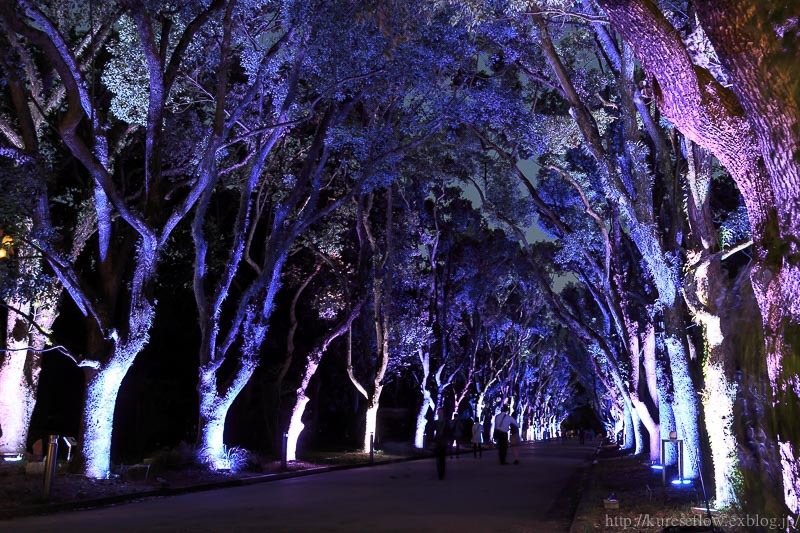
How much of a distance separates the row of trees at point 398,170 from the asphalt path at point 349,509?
8.75ft

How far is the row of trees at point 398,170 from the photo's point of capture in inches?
258

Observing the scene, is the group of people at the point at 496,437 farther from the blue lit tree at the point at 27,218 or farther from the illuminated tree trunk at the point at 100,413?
the blue lit tree at the point at 27,218

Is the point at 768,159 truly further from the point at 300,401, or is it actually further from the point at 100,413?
the point at 300,401

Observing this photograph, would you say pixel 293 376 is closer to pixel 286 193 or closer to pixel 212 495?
pixel 286 193

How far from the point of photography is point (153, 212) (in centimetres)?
1480

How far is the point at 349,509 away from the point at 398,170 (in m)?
13.9

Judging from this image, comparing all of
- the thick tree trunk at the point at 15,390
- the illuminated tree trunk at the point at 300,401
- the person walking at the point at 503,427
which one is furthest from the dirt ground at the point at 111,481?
the person walking at the point at 503,427

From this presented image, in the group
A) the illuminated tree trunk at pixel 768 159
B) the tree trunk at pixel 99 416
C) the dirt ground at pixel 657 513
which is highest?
the illuminated tree trunk at pixel 768 159

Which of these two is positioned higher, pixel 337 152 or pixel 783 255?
pixel 337 152

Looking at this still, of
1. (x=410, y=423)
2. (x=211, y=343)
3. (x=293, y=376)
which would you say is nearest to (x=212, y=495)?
(x=211, y=343)

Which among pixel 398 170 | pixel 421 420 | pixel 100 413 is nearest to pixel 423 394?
pixel 421 420

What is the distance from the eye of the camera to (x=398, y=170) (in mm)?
23516

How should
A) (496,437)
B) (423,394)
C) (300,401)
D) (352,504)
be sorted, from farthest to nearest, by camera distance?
(423,394) → (496,437) → (300,401) → (352,504)

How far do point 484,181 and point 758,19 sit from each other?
66.1 ft
